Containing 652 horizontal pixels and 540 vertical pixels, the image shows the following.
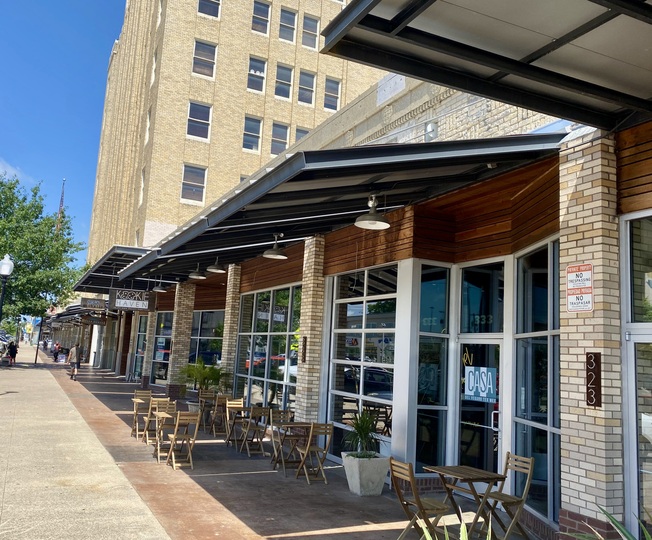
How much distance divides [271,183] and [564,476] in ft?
13.5

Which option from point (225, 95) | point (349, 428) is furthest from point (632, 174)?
point (225, 95)

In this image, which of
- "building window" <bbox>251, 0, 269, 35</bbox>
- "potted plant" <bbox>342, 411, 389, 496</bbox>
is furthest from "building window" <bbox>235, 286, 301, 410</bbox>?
"building window" <bbox>251, 0, 269, 35</bbox>

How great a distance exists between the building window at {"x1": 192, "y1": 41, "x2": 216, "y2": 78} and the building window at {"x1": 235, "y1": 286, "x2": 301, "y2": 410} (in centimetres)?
1650

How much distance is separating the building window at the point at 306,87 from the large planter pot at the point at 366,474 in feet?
88.9

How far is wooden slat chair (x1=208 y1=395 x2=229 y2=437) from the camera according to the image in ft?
42.1

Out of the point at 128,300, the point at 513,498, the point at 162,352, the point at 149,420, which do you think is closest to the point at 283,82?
the point at 162,352

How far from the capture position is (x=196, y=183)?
2789 centimetres

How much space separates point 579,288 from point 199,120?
83.7ft

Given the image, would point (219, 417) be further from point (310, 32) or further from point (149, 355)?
point (310, 32)

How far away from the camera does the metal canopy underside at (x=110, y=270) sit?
1727 cm

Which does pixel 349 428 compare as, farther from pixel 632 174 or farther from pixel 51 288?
pixel 51 288

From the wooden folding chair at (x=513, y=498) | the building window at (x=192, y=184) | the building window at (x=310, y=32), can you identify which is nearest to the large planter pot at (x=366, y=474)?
the wooden folding chair at (x=513, y=498)

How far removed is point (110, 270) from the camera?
21.3 meters

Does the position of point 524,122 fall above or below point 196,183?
below
